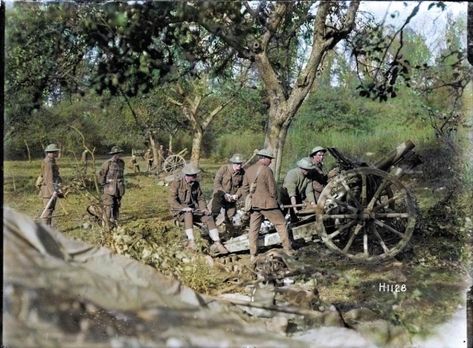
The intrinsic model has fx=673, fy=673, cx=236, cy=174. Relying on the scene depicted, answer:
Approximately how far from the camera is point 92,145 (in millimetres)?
7227

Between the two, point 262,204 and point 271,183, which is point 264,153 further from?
point 262,204

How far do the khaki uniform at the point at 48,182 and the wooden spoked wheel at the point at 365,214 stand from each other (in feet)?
9.03

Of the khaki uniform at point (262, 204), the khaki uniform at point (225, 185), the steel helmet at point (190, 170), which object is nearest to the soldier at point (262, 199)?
the khaki uniform at point (262, 204)

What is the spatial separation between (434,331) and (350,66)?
316 centimetres

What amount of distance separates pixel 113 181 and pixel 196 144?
101 cm

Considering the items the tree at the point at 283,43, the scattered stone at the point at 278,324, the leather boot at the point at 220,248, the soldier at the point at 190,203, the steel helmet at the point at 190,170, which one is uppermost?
the tree at the point at 283,43

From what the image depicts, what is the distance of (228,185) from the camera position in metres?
7.69

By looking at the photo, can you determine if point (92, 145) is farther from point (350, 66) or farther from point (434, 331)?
point (434, 331)

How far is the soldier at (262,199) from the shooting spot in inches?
292

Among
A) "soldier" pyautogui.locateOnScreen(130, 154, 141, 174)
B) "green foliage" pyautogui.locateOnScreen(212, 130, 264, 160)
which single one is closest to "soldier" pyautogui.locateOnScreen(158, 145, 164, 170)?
"soldier" pyautogui.locateOnScreen(130, 154, 141, 174)

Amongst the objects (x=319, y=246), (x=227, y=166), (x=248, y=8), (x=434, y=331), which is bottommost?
(x=434, y=331)

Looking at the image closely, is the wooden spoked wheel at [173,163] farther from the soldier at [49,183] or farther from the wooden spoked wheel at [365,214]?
the wooden spoked wheel at [365,214]

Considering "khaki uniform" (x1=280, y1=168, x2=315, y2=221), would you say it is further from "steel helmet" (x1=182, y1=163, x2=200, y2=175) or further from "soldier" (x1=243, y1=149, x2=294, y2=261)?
"steel helmet" (x1=182, y1=163, x2=200, y2=175)

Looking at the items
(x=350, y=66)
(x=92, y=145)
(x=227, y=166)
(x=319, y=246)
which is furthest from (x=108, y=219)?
(x=350, y=66)
